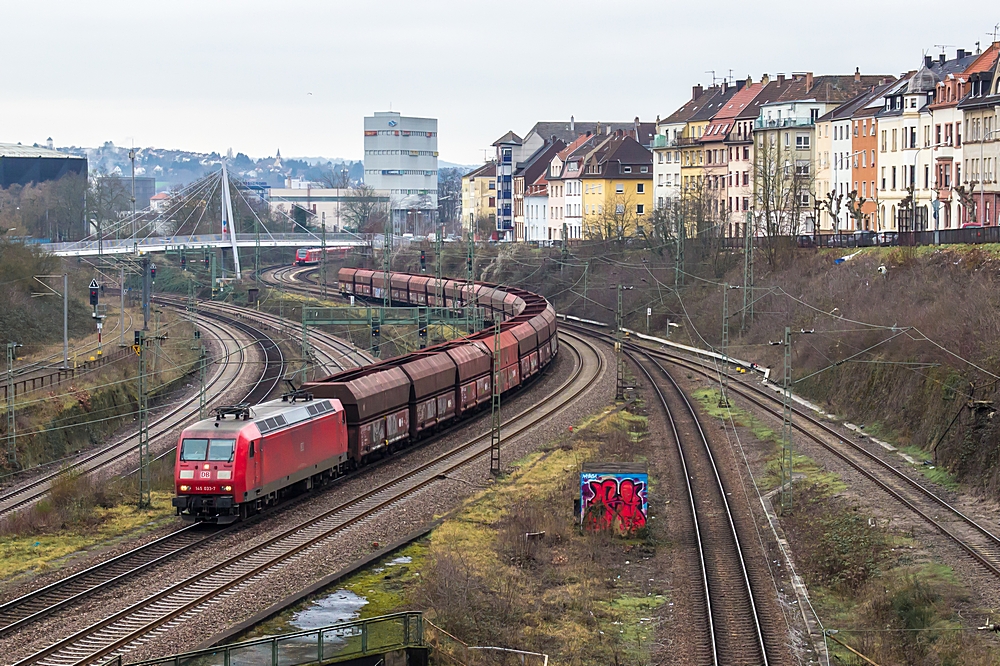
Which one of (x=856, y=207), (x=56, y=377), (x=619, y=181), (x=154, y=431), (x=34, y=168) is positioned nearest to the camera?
(x=154, y=431)

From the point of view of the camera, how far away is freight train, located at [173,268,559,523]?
31484 mm

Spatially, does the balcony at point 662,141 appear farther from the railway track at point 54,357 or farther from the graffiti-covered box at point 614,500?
the graffiti-covered box at point 614,500

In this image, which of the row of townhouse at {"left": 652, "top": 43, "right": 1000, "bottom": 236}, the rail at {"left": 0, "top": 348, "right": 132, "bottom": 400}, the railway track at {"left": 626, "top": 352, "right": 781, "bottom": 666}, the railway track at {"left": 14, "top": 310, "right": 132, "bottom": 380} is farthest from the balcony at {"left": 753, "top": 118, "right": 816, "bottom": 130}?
the railway track at {"left": 626, "top": 352, "right": 781, "bottom": 666}

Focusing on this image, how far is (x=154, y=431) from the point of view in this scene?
5497cm

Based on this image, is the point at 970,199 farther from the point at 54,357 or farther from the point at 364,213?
the point at 364,213

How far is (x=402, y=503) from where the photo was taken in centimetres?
3497

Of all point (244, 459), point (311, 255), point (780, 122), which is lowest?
point (244, 459)

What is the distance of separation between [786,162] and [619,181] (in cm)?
2527

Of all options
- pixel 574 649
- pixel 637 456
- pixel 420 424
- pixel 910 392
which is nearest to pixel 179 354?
pixel 420 424

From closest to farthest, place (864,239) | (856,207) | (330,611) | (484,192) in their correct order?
(330,611) → (864,239) → (856,207) → (484,192)

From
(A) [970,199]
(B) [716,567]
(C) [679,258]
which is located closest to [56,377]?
(B) [716,567]

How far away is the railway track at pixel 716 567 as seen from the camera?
23.9 meters

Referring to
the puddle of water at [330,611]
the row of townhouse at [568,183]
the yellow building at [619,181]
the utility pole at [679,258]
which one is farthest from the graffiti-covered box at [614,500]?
the yellow building at [619,181]

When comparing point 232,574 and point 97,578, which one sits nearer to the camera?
point 97,578
